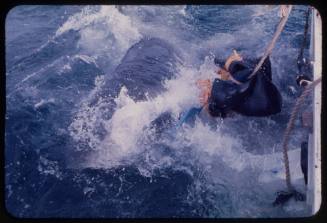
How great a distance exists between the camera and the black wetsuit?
2160 mm

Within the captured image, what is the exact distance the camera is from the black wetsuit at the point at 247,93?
2.16m

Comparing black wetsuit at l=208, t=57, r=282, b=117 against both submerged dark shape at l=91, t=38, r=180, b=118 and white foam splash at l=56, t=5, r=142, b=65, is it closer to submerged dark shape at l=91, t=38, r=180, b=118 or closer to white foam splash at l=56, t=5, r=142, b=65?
submerged dark shape at l=91, t=38, r=180, b=118

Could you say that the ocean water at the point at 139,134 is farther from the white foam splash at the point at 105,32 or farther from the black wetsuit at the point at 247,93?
the black wetsuit at the point at 247,93

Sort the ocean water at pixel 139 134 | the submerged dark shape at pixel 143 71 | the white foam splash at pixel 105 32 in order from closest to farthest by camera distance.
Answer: the ocean water at pixel 139 134 → the submerged dark shape at pixel 143 71 → the white foam splash at pixel 105 32

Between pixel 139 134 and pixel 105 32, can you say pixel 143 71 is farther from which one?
pixel 105 32

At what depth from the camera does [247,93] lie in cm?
217

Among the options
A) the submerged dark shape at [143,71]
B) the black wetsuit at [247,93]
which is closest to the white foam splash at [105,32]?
the submerged dark shape at [143,71]

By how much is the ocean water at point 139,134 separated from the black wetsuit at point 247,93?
185 mm

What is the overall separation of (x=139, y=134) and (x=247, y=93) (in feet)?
2.99

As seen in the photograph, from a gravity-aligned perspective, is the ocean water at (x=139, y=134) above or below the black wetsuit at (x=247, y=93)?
below

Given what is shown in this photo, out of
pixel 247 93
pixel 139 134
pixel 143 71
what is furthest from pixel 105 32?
pixel 247 93

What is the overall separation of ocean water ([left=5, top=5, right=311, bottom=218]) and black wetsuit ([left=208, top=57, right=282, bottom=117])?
18 centimetres
